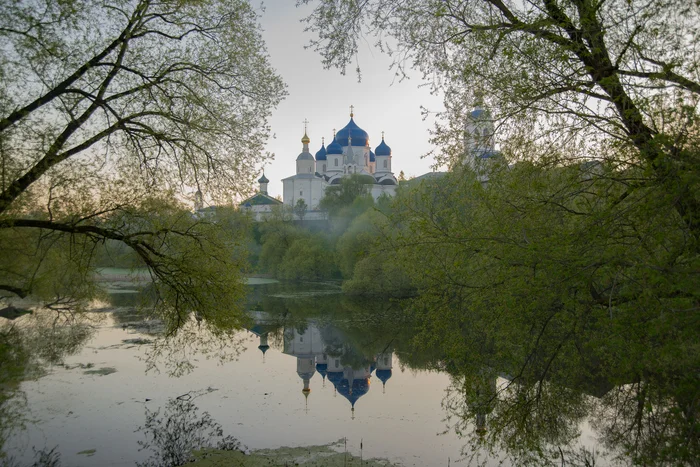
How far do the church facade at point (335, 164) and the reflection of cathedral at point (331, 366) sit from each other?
129ft

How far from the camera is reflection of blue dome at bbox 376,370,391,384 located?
9853 millimetres

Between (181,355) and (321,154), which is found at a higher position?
(321,154)

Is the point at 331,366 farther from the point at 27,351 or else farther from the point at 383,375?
the point at 27,351

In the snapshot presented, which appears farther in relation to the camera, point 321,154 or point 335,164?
point 321,154

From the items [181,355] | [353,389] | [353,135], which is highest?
[353,135]

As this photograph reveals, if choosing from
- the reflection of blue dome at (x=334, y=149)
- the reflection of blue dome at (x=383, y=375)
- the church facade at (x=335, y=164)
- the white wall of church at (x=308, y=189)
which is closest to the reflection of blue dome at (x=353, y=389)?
the reflection of blue dome at (x=383, y=375)

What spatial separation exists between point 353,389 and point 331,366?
1549 mm

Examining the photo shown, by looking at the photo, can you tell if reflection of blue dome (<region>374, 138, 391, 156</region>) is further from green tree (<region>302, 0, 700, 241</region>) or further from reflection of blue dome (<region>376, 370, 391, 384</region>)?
green tree (<region>302, 0, 700, 241</region>)

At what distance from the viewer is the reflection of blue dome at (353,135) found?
5416cm

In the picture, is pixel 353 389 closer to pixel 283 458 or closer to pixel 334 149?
pixel 283 458

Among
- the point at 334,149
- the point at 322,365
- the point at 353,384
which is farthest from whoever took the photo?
the point at 334,149

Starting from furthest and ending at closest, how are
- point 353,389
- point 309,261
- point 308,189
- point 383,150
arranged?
point 308,189
point 383,150
point 309,261
point 353,389

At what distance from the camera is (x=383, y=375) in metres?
10.1

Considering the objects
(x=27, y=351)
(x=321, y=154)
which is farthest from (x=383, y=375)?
(x=321, y=154)
